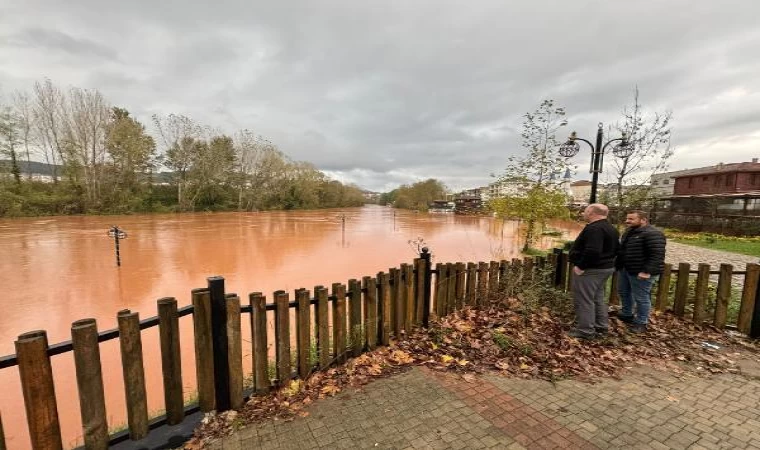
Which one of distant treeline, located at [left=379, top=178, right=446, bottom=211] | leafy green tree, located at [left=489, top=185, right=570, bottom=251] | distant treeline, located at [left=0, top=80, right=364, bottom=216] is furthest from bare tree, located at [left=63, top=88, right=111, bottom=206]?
distant treeline, located at [left=379, top=178, right=446, bottom=211]

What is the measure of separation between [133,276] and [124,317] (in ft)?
34.9

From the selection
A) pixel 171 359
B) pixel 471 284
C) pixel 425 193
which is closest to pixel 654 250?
pixel 471 284

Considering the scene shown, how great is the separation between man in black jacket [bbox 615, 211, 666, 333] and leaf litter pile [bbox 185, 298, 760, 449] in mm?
275

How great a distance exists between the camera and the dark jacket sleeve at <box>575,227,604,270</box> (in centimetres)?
355

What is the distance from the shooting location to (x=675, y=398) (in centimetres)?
269

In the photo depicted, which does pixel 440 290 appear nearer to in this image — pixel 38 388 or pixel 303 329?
pixel 303 329

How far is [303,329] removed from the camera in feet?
9.46

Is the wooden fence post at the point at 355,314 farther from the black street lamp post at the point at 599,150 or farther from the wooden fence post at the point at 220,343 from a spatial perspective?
the black street lamp post at the point at 599,150

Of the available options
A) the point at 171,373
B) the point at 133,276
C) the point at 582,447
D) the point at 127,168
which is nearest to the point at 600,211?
the point at 582,447

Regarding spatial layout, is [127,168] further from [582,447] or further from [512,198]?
[582,447]

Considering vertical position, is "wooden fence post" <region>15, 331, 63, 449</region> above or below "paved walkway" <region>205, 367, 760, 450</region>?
above

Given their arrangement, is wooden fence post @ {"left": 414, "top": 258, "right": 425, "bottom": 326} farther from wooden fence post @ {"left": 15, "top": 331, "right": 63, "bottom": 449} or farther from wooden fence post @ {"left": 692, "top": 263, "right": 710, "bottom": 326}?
wooden fence post @ {"left": 692, "top": 263, "right": 710, "bottom": 326}

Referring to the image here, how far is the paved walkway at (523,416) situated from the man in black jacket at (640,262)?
111cm

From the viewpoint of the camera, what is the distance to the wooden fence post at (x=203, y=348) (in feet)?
7.66
